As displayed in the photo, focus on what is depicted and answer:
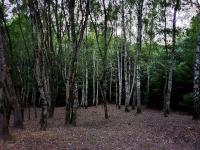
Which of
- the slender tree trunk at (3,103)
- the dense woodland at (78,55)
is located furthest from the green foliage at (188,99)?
the slender tree trunk at (3,103)

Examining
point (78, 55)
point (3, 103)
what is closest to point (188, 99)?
point (78, 55)

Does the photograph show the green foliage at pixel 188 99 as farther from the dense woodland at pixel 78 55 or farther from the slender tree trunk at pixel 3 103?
the slender tree trunk at pixel 3 103

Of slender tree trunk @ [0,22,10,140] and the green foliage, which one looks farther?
the green foliage

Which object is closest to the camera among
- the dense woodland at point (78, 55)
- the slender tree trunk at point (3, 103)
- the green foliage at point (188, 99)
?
the slender tree trunk at point (3, 103)

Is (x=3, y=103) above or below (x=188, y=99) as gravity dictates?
above

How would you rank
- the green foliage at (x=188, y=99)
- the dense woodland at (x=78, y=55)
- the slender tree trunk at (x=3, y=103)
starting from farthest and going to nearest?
the green foliage at (x=188, y=99) → the dense woodland at (x=78, y=55) → the slender tree trunk at (x=3, y=103)

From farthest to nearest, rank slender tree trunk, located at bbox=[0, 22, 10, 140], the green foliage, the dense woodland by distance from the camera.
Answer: the green foliage → the dense woodland → slender tree trunk, located at bbox=[0, 22, 10, 140]

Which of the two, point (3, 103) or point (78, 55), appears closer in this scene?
point (3, 103)

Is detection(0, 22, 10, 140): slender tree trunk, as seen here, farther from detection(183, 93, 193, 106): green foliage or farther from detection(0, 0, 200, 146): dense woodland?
detection(183, 93, 193, 106): green foliage

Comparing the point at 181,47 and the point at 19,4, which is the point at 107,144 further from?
the point at 181,47

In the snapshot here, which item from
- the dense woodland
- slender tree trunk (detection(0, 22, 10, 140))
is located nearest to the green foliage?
the dense woodland

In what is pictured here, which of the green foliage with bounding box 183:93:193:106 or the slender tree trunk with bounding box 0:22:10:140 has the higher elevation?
the slender tree trunk with bounding box 0:22:10:140

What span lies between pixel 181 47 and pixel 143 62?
10.7 metres

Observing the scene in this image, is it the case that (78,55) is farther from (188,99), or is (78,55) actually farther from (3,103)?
(3,103)
